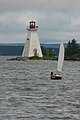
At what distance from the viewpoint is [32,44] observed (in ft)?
504

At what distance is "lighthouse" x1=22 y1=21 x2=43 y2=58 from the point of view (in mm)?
153250

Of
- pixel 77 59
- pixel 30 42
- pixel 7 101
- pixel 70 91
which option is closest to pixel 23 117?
pixel 7 101

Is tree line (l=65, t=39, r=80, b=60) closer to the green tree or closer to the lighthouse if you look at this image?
the green tree

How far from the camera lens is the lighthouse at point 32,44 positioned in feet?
503

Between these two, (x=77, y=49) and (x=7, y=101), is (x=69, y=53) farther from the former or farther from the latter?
(x=7, y=101)

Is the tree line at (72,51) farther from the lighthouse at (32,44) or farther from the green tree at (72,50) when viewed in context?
the lighthouse at (32,44)

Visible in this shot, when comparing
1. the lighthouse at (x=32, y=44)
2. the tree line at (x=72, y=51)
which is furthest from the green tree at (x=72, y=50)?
the lighthouse at (x=32, y=44)

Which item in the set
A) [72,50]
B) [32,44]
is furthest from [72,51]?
[32,44]

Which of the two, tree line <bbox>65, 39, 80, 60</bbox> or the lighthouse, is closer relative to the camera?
the lighthouse

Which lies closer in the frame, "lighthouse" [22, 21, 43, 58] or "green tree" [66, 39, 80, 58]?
"lighthouse" [22, 21, 43, 58]

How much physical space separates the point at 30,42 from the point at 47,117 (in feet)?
385

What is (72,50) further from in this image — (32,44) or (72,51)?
(32,44)

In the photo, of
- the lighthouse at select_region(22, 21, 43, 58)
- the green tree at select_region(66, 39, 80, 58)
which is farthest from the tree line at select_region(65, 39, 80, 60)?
the lighthouse at select_region(22, 21, 43, 58)

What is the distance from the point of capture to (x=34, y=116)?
A: 36969mm
